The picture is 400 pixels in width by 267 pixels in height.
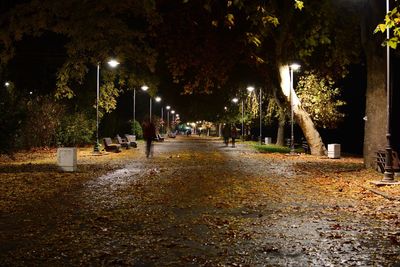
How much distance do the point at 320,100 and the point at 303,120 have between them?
4452 millimetres

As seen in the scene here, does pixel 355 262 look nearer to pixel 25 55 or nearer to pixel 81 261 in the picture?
pixel 81 261

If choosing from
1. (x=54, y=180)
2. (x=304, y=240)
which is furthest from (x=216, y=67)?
(x=304, y=240)

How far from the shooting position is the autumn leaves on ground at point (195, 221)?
7684mm

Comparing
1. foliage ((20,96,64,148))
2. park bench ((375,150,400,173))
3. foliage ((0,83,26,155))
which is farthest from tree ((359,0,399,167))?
foliage ((20,96,64,148))

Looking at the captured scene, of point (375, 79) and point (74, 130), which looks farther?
point (74, 130)

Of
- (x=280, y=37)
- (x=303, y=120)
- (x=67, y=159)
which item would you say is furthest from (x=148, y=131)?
(x=303, y=120)

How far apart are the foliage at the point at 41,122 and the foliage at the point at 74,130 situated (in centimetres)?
110

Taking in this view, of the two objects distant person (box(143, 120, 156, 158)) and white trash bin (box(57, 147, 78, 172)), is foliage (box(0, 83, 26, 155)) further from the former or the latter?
distant person (box(143, 120, 156, 158))

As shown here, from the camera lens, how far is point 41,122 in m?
36.2

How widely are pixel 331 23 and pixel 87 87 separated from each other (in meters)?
24.4

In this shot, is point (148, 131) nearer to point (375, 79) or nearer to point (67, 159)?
point (67, 159)

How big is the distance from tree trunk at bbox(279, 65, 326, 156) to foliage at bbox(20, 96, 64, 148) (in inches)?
598

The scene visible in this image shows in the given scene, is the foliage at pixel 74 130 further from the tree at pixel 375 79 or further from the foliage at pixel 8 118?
the tree at pixel 375 79

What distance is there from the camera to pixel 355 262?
734 centimetres
